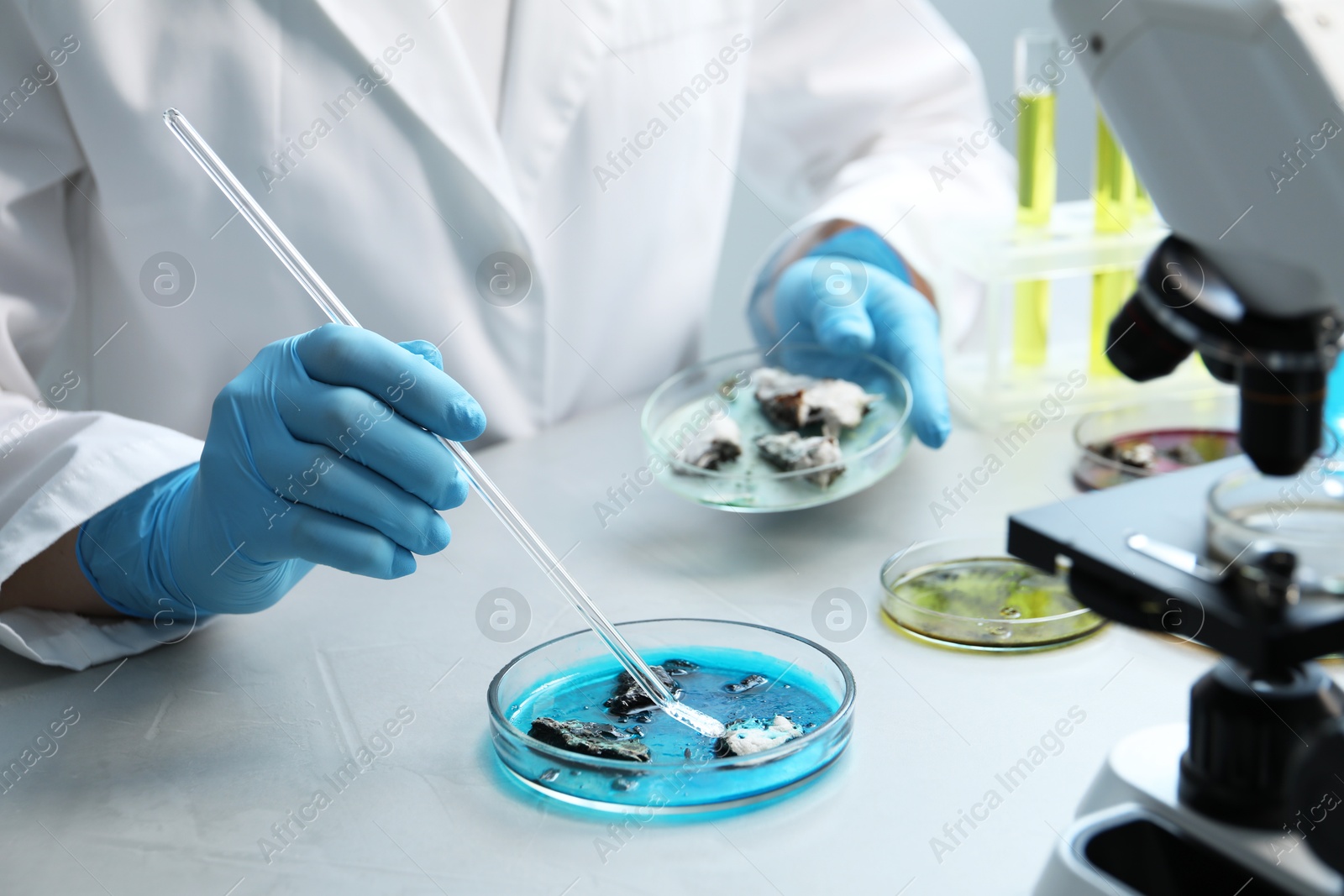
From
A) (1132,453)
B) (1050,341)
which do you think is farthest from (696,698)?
(1050,341)

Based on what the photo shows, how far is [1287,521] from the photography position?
0.67 meters

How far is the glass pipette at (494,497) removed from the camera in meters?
0.90

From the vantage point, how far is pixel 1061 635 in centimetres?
98

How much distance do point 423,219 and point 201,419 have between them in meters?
0.38

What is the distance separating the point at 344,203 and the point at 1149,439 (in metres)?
0.98

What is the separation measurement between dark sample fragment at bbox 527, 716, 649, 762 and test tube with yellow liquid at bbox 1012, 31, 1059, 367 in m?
0.87

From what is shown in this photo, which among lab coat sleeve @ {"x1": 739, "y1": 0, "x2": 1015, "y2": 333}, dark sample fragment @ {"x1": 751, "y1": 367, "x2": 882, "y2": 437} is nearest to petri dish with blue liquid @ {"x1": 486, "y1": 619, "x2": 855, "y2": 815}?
dark sample fragment @ {"x1": 751, "y1": 367, "x2": 882, "y2": 437}

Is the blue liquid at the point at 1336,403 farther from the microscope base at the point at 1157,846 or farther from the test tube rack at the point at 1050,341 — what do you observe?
the microscope base at the point at 1157,846

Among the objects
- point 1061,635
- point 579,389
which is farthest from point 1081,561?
point 579,389

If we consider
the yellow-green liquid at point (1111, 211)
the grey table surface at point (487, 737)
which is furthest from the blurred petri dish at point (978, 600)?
the yellow-green liquid at point (1111, 211)

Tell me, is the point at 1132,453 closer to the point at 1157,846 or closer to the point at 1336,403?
the point at 1336,403

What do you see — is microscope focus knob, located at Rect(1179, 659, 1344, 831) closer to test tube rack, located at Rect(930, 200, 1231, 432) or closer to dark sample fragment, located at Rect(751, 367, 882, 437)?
dark sample fragment, located at Rect(751, 367, 882, 437)

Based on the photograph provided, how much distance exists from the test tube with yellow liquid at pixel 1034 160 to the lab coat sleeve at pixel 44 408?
101cm

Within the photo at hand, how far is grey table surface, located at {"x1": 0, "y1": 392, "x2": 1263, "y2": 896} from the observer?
75 centimetres
